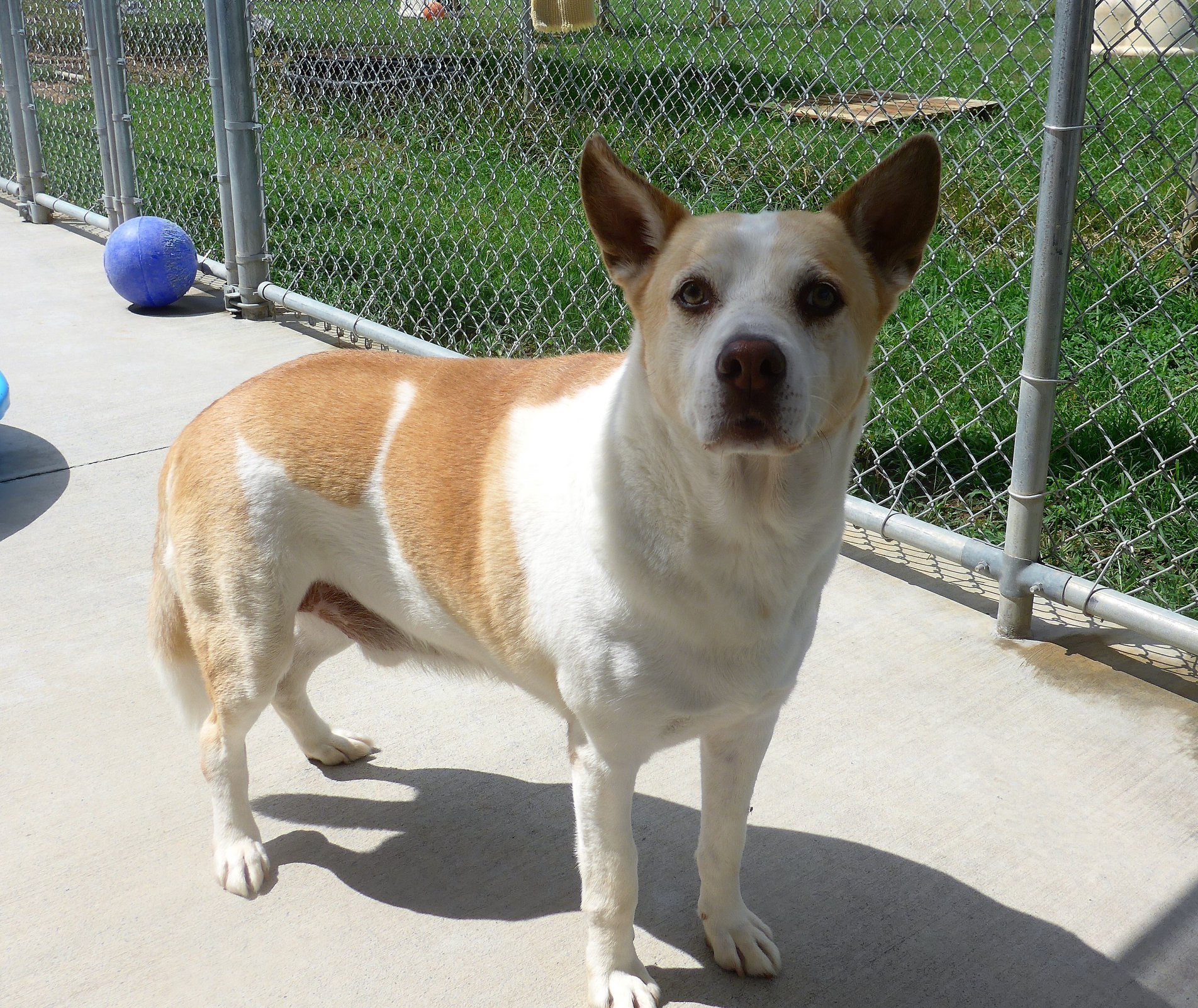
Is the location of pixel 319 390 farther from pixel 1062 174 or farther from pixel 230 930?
pixel 1062 174

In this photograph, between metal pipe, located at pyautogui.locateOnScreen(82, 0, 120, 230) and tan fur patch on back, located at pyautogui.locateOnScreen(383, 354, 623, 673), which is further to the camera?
metal pipe, located at pyautogui.locateOnScreen(82, 0, 120, 230)

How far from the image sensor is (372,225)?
6594 millimetres

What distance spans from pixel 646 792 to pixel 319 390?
1189 mm

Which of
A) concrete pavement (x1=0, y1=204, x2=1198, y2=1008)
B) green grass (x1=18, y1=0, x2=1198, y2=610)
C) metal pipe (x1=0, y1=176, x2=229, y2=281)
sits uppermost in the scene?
green grass (x1=18, y1=0, x2=1198, y2=610)

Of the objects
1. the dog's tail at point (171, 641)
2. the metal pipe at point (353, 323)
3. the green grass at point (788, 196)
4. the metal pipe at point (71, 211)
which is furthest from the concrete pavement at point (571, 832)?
the metal pipe at point (71, 211)

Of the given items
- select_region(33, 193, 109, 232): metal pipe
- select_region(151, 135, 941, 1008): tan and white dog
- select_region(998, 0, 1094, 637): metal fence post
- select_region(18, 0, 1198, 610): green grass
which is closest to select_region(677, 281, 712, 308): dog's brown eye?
select_region(151, 135, 941, 1008): tan and white dog

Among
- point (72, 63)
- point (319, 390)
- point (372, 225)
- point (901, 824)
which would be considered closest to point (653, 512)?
point (319, 390)

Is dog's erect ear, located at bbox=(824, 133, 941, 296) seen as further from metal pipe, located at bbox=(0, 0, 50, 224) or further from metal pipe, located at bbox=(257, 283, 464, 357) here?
metal pipe, located at bbox=(0, 0, 50, 224)

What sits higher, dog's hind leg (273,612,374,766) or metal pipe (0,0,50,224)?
metal pipe (0,0,50,224)

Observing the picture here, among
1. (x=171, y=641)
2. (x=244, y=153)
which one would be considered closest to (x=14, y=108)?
(x=244, y=153)

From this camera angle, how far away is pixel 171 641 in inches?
96.5

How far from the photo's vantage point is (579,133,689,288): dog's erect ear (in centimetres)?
199

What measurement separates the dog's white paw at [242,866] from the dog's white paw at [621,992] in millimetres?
763

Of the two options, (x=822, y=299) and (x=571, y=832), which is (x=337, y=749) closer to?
(x=571, y=832)
